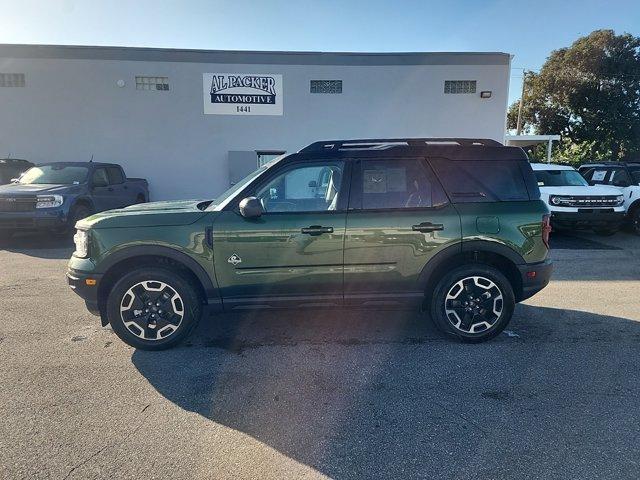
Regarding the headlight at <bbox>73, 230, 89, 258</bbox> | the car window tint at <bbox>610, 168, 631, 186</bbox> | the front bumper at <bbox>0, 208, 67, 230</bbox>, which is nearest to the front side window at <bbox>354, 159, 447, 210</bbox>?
the headlight at <bbox>73, 230, 89, 258</bbox>

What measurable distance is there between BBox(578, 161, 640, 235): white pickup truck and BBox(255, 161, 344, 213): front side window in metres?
8.98

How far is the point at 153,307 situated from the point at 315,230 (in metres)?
1.66

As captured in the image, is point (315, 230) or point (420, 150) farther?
point (420, 150)

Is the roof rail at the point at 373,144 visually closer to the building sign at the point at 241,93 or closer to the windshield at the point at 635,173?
the windshield at the point at 635,173

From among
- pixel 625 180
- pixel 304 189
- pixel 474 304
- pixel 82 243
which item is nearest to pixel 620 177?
pixel 625 180

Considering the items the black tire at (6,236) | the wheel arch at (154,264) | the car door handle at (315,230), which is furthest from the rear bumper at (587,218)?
the black tire at (6,236)

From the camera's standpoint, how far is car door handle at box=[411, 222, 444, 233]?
3754 millimetres

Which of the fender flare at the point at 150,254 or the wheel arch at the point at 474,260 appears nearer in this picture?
the fender flare at the point at 150,254

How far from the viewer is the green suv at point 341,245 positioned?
3.66 metres

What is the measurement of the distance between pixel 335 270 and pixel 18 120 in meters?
14.4

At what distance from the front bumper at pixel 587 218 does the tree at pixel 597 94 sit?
838 inches

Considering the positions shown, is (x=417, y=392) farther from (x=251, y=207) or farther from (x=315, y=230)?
(x=251, y=207)

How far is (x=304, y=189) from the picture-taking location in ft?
13.6

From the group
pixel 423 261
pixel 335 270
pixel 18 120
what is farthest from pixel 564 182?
pixel 18 120
